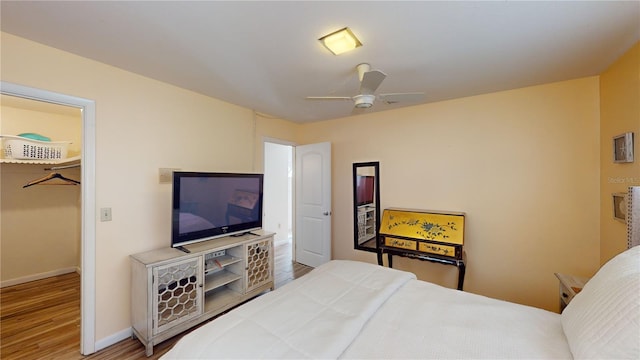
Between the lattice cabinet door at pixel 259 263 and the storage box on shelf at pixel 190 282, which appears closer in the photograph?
the storage box on shelf at pixel 190 282

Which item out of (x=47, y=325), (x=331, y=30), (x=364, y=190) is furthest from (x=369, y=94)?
(x=47, y=325)

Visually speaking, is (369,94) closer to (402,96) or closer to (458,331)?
(402,96)

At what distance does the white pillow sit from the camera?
80 centimetres

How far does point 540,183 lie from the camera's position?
7.97 feet

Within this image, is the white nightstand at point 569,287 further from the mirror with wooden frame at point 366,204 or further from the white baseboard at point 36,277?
the white baseboard at point 36,277

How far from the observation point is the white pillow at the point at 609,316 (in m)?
0.80

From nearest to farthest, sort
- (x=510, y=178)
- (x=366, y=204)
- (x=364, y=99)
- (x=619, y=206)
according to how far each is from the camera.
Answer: (x=619, y=206) → (x=364, y=99) → (x=510, y=178) → (x=366, y=204)

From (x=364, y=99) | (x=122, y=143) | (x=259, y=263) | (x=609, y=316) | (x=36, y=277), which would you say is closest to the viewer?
(x=609, y=316)

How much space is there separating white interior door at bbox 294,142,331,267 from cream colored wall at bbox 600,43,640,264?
9.14ft

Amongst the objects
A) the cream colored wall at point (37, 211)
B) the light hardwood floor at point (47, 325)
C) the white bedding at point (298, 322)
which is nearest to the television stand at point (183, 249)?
the light hardwood floor at point (47, 325)

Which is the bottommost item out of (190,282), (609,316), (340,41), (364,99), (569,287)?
(190,282)

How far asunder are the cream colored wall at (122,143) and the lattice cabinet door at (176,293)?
1.30 ft

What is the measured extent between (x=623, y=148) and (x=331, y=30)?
229cm

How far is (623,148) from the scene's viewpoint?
5.97ft
